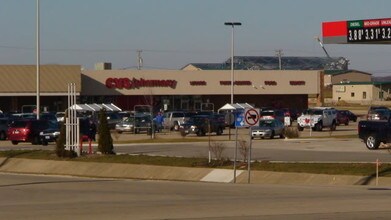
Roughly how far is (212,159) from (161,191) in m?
10.3

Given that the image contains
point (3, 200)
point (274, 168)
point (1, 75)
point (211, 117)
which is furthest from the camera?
point (1, 75)

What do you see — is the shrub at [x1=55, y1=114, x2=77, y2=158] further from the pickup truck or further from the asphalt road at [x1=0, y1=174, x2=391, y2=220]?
the pickup truck

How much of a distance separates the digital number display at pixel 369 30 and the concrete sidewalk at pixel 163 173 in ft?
58.3

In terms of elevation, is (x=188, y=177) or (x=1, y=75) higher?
(x=1, y=75)

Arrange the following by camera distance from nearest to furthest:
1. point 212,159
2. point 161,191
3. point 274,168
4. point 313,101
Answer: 1. point 161,191
2. point 274,168
3. point 212,159
4. point 313,101

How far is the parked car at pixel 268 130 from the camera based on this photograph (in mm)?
56250

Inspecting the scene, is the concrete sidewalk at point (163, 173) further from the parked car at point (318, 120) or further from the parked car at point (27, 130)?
the parked car at point (318, 120)

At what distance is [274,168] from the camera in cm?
3136

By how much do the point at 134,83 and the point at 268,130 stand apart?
139ft

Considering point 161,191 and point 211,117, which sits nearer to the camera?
point 161,191

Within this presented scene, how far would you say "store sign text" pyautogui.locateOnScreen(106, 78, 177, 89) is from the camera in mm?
95500

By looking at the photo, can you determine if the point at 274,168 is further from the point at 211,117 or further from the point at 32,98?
the point at 32,98

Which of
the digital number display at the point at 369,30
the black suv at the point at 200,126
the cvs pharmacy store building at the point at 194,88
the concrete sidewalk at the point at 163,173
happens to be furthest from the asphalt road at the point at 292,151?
the cvs pharmacy store building at the point at 194,88

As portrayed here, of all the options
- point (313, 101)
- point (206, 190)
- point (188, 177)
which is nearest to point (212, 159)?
point (188, 177)
